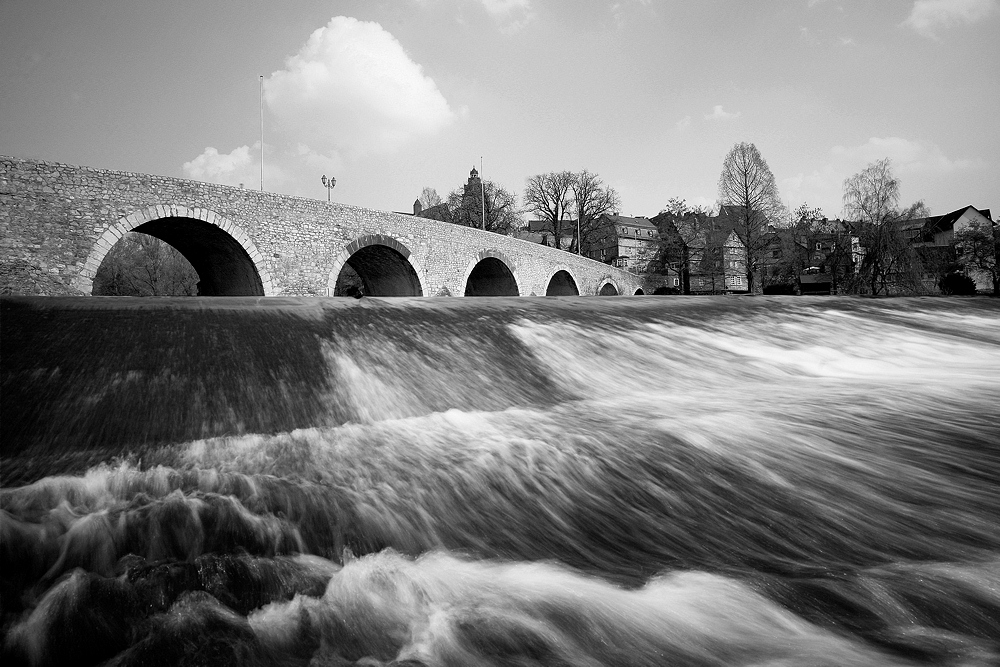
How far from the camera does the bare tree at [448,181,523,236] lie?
45312 mm

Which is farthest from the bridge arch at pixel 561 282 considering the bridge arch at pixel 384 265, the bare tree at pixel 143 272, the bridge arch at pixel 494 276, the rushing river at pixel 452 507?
the rushing river at pixel 452 507

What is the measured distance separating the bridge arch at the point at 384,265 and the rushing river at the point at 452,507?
489 inches

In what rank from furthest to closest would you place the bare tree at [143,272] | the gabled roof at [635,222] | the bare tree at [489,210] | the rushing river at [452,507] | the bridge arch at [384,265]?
the gabled roof at [635,222], the bare tree at [489,210], the bare tree at [143,272], the bridge arch at [384,265], the rushing river at [452,507]

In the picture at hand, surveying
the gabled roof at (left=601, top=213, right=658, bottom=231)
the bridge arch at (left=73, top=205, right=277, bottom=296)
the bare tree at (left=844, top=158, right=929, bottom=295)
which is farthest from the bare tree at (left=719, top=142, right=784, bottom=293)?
the gabled roof at (left=601, top=213, right=658, bottom=231)

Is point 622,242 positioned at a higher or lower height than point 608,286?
higher

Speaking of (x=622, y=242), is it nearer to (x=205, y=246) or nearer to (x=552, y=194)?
(x=552, y=194)

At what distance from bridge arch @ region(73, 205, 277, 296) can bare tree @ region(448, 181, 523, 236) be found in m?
30.5

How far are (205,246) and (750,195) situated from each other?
26.5 m

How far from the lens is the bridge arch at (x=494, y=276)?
23.2 m

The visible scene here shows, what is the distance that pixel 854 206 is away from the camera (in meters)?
32.3

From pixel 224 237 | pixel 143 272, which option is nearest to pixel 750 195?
pixel 224 237

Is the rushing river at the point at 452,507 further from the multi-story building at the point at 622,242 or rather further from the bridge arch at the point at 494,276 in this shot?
the multi-story building at the point at 622,242

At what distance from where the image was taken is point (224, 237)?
527 inches

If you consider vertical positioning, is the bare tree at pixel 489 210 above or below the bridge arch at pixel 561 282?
above
